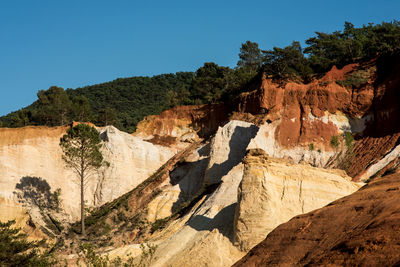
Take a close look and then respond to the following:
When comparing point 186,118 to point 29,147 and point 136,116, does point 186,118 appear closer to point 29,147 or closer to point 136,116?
point 29,147

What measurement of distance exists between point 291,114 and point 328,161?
622cm

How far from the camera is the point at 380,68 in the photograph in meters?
48.8

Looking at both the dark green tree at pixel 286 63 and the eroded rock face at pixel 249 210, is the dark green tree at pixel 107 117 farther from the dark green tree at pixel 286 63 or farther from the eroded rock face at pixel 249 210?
the eroded rock face at pixel 249 210

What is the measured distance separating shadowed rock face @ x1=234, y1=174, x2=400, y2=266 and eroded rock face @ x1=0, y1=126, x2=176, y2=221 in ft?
122

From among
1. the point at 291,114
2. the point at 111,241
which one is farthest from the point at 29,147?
the point at 291,114

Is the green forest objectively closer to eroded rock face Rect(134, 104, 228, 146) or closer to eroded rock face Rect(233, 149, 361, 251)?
eroded rock face Rect(134, 104, 228, 146)

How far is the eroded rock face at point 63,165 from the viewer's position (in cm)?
5209

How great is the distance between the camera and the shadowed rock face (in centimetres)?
1218

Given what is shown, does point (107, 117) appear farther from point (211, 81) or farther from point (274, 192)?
point (274, 192)

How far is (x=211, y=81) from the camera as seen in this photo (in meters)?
77.0

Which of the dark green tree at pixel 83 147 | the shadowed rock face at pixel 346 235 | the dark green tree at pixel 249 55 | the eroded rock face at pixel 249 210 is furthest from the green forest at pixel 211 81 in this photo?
the shadowed rock face at pixel 346 235

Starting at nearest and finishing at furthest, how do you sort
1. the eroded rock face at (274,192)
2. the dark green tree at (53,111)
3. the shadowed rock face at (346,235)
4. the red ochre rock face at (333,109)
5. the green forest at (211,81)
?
the shadowed rock face at (346,235) < the eroded rock face at (274,192) < the red ochre rock face at (333,109) < the green forest at (211,81) < the dark green tree at (53,111)

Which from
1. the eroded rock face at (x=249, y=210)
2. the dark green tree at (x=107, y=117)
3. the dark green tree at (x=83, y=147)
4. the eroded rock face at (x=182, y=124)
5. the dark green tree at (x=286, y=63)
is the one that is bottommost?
the eroded rock face at (x=249, y=210)

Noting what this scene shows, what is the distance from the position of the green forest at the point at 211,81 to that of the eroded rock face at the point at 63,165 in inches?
492
